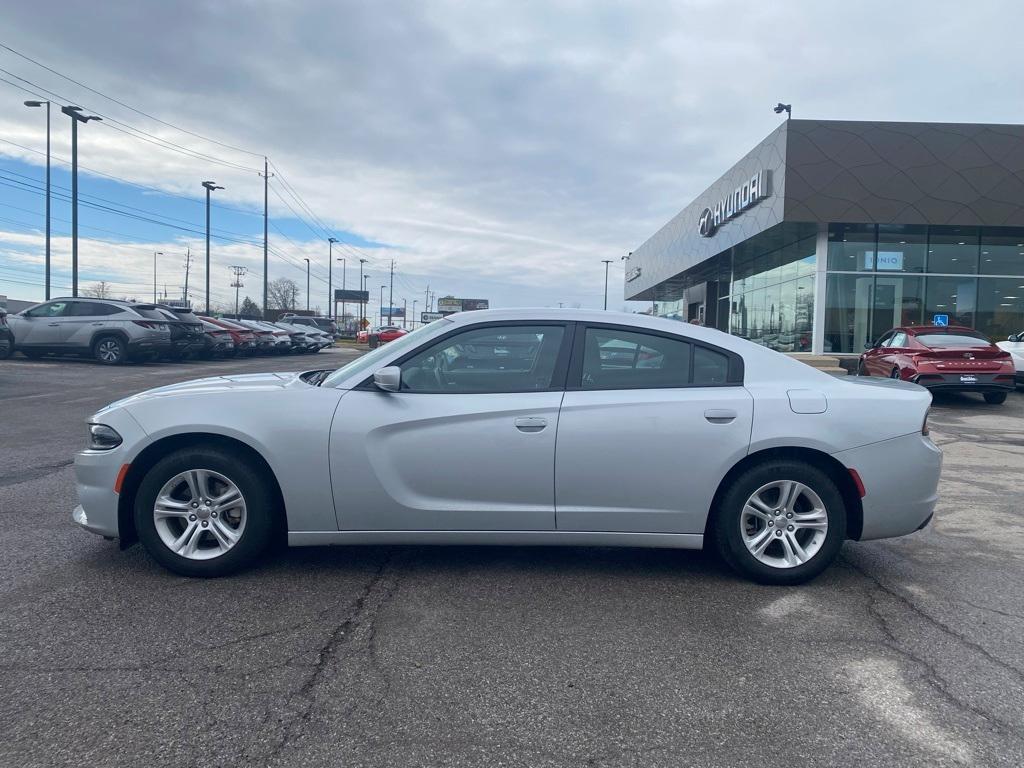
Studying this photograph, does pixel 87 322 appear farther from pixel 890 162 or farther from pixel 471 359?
pixel 890 162

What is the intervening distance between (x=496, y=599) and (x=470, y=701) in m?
1.06

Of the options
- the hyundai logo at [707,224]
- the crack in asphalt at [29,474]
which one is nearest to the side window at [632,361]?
the crack in asphalt at [29,474]

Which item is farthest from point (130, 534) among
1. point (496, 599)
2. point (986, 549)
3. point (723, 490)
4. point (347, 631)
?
point (986, 549)

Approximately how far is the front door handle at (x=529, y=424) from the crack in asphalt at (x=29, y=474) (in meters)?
4.78

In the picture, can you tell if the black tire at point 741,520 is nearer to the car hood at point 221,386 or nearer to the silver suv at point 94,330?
the car hood at point 221,386

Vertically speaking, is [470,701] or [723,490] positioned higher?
[723,490]

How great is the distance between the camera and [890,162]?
22109mm

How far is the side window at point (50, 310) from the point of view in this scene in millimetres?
20125

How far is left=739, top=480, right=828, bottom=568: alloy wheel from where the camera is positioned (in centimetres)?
425

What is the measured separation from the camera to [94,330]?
19.6 meters

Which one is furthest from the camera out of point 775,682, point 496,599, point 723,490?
point 723,490

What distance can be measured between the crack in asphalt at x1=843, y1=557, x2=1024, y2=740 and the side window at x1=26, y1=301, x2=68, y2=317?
20.9 metres

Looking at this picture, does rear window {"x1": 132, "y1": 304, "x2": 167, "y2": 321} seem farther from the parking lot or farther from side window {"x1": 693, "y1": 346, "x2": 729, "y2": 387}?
side window {"x1": 693, "y1": 346, "x2": 729, "y2": 387}

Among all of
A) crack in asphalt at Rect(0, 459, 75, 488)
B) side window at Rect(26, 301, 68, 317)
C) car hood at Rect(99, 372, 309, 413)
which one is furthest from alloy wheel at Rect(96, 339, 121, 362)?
car hood at Rect(99, 372, 309, 413)
